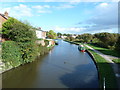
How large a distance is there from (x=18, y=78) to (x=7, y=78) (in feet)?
3.25

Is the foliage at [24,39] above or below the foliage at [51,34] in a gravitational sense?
below

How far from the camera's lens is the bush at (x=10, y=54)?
444 inches

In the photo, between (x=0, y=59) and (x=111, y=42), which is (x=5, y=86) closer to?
(x=0, y=59)

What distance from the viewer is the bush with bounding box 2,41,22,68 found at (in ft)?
37.0

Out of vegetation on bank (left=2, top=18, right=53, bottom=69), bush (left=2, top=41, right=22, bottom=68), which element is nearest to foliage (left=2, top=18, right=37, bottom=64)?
vegetation on bank (left=2, top=18, right=53, bottom=69)

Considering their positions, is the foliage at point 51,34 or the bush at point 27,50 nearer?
the bush at point 27,50

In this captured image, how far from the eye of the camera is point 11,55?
11.8 meters

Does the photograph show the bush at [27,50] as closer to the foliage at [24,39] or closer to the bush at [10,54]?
the foliage at [24,39]

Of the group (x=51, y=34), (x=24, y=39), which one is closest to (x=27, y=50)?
(x=24, y=39)

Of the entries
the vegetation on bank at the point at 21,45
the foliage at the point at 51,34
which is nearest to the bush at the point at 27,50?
the vegetation on bank at the point at 21,45

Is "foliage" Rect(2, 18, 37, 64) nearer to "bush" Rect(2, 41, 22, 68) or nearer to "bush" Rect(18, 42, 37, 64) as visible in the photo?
"bush" Rect(18, 42, 37, 64)

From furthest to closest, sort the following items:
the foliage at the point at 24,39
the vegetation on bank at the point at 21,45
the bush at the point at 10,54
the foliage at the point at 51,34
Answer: the foliage at the point at 51,34 → the foliage at the point at 24,39 → the vegetation on bank at the point at 21,45 → the bush at the point at 10,54

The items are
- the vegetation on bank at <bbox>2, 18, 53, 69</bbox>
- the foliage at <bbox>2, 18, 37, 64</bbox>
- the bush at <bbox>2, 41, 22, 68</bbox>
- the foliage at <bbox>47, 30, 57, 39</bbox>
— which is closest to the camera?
the bush at <bbox>2, 41, 22, 68</bbox>

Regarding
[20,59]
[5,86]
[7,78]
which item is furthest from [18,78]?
[20,59]
